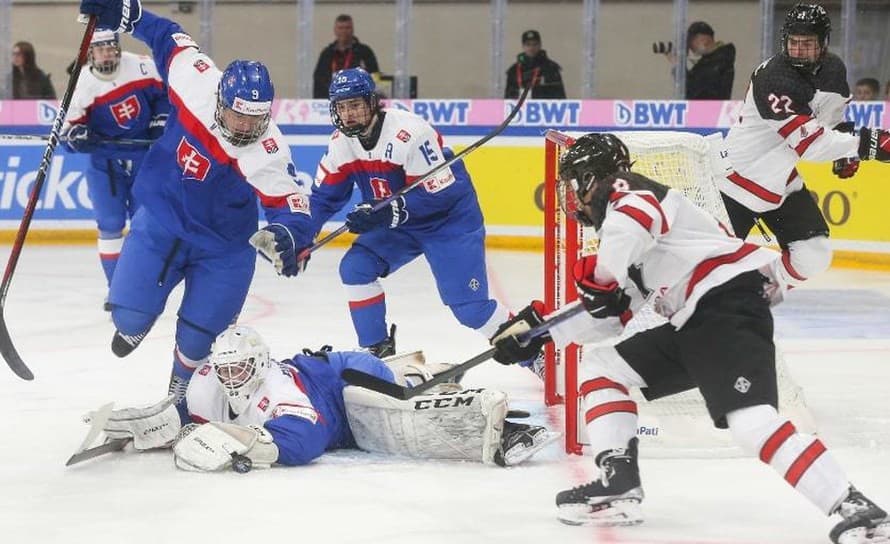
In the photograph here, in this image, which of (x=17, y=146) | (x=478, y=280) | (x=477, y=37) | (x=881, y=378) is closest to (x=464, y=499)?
(x=478, y=280)

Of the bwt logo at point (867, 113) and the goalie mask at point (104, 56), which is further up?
the goalie mask at point (104, 56)

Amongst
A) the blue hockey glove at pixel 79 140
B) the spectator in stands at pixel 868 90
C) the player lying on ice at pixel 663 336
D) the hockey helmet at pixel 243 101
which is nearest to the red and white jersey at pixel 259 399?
the hockey helmet at pixel 243 101

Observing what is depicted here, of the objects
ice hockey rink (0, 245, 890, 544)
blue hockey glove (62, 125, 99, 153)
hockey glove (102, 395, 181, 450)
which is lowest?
ice hockey rink (0, 245, 890, 544)

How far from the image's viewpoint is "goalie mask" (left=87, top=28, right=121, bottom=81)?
21.8 ft

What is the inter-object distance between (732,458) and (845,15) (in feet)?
17.7

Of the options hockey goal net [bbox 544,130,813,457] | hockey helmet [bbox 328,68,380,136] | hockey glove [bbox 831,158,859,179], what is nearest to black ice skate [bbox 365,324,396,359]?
hockey goal net [bbox 544,130,813,457]

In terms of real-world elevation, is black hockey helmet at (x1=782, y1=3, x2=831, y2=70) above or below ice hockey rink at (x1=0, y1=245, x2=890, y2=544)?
above

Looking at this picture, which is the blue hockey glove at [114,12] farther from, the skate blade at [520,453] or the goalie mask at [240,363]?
the skate blade at [520,453]

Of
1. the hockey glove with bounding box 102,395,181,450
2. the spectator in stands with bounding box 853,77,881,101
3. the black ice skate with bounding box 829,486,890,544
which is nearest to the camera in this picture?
the black ice skate with bounding box 829,486,890,544

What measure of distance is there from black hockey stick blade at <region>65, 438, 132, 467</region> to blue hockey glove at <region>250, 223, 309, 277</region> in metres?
0.67

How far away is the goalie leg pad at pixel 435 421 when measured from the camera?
4.08m

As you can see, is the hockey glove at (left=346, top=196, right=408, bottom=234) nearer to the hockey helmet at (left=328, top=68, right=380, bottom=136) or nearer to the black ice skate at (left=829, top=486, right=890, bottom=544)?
the hockey helmet at (left=328, top=68, right=380, bottom=136)

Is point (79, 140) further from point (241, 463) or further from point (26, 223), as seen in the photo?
point (241, 463)

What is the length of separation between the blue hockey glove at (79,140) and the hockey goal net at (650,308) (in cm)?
254
